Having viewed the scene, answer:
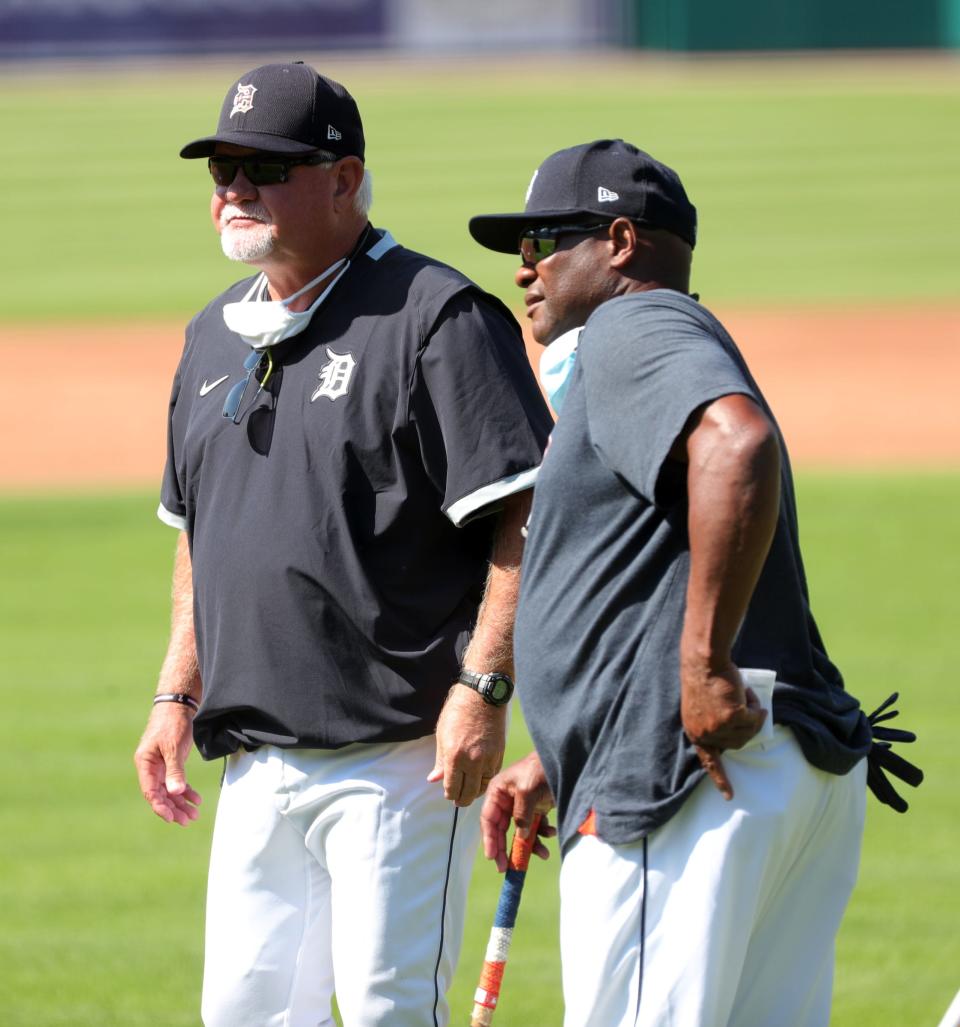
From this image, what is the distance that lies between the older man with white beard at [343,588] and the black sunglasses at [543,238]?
383 mm

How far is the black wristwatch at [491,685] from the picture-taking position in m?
3.59

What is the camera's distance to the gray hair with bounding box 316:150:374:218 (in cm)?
386

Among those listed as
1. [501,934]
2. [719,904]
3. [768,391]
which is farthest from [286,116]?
[768,391]

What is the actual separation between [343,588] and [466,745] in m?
0.41

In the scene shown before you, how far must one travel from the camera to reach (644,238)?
325 centimetres

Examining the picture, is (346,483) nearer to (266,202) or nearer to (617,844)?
(266,202)

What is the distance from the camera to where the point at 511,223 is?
11.1ft

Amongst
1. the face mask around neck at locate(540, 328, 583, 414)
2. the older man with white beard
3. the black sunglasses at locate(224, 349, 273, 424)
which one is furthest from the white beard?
the face mask around neck at locate(540, 328, 583, 414)

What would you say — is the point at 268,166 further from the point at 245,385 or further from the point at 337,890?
the point at 337,890

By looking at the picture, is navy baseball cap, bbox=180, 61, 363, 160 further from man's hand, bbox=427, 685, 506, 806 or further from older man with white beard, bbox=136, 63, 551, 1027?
man's hand, bbox=427, 685, 506, 806

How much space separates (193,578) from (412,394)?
2.34ft

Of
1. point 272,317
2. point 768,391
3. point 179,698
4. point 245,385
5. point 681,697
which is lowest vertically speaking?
point 768,391

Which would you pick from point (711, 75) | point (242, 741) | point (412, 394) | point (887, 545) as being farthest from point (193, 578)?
point (711, 75)

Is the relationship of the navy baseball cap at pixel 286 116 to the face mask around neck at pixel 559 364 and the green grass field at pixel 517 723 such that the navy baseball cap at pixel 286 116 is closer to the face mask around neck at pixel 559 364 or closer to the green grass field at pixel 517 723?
the face mask around neck at pixel 559 364
